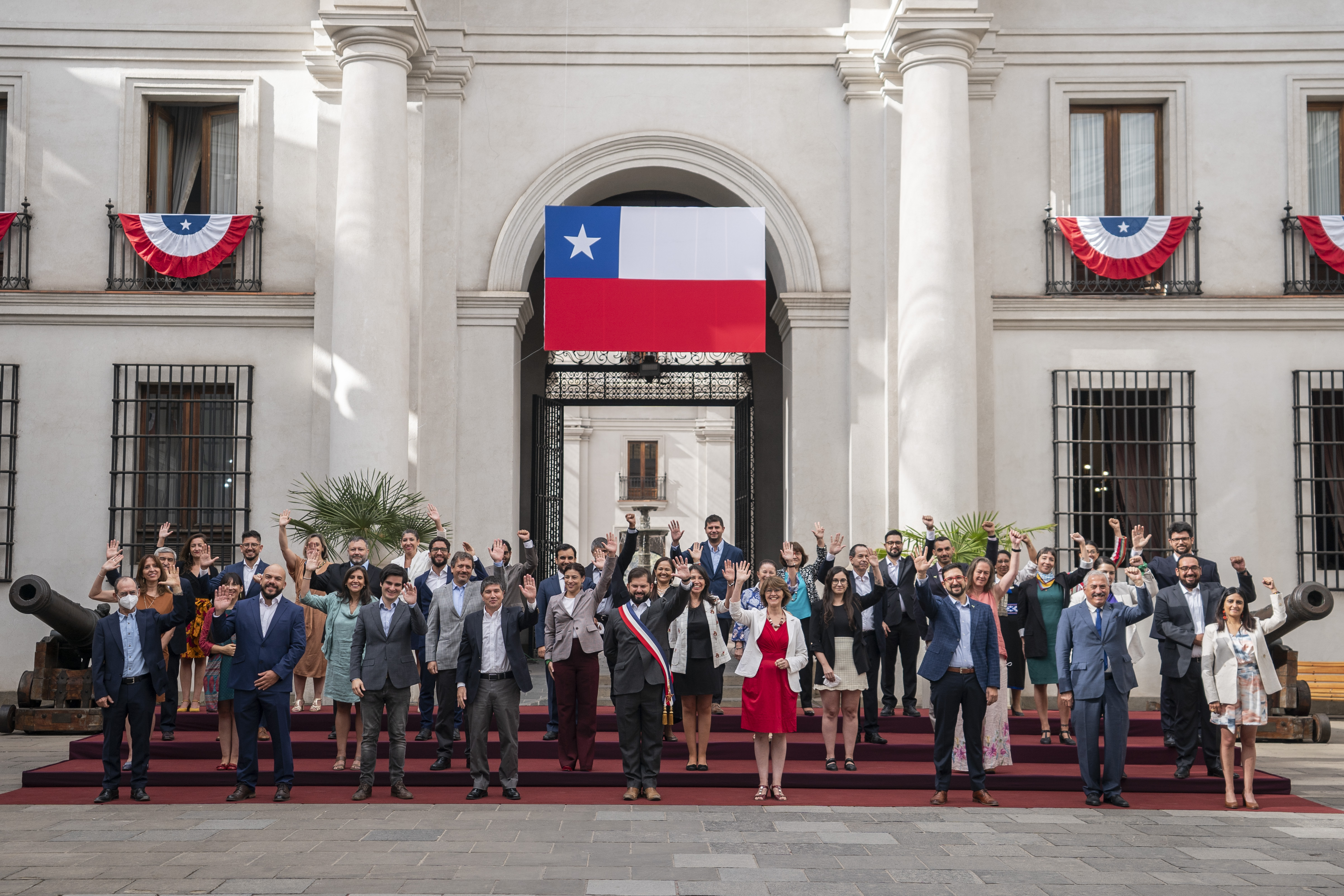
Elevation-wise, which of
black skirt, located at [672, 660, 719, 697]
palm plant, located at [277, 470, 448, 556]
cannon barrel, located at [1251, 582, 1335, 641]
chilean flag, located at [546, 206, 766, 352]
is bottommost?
black skirt, located at [672, 660, 719, 697]

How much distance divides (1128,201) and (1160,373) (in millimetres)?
2122

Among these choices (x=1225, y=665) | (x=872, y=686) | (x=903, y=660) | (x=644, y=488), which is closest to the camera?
(x=1225, y=665)

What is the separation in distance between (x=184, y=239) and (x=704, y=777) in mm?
8793

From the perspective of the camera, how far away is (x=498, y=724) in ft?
30.0

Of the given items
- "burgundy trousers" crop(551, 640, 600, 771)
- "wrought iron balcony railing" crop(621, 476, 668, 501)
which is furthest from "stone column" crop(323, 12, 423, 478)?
"wrought iron balcony railing" crop(621, 476, 668, 501)

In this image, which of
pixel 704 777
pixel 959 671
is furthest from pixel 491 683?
pixel 959 671

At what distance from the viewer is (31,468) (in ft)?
45.6

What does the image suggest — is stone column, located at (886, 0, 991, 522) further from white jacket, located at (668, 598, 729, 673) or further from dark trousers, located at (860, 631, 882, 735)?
white jacket, located at (668, 598, 729, 673)

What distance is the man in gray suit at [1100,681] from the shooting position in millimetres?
8977

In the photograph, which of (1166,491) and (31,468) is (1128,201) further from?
(31,468)

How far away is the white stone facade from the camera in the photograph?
13906mm

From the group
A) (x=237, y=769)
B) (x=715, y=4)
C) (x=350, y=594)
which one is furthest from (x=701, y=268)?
(x=237, y=769)

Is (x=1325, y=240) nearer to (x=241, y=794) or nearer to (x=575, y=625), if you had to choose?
(x=575, y=625)

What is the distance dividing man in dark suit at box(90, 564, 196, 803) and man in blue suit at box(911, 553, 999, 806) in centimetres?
560
